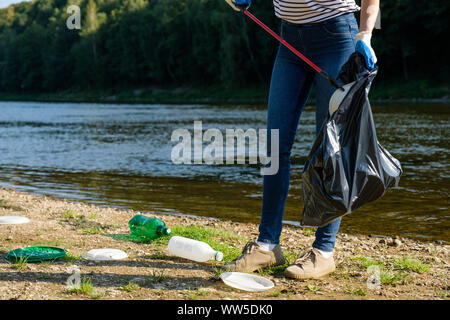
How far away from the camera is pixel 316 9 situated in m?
3.40

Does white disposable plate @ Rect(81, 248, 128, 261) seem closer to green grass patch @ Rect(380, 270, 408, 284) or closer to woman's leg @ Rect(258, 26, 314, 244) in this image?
→ woman's leg @ Rect(258, 26, 314, 244)

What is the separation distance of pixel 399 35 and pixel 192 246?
42957 mm

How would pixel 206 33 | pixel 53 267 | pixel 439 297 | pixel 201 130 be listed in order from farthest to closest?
pixel 206 33 < pixel 201 130 < pixel 53 267 < pixel 439 297

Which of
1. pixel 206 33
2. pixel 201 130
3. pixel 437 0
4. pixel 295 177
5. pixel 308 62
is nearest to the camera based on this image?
pixel 308 62

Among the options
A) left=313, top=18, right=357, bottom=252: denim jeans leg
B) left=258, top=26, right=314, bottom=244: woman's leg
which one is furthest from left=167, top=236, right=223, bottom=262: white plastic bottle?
left=313, top=18, right=357, bottom=252: denim jeans leg

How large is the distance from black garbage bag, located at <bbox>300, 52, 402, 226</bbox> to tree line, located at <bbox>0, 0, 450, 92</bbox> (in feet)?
128

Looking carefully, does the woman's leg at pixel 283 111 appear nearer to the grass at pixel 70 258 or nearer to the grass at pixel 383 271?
the grass at pixel 383 271

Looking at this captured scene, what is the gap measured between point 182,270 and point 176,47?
67665 millimetres

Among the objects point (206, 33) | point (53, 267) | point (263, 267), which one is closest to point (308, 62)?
point (263, 267)

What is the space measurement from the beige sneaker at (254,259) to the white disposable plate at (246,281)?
0.17m

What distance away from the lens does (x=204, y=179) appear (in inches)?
390

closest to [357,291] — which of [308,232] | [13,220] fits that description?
[308,232]

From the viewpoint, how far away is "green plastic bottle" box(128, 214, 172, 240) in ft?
15.4
